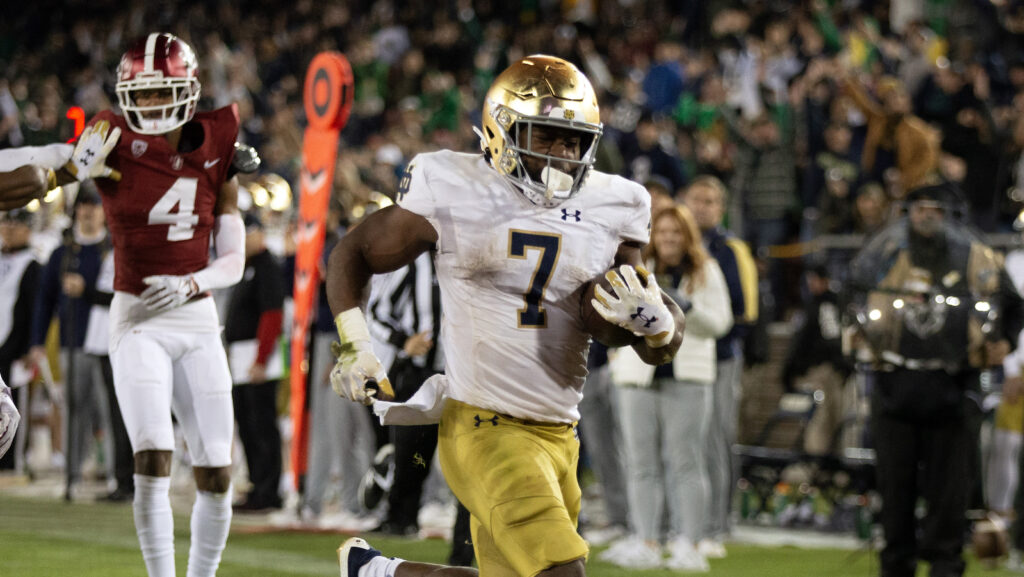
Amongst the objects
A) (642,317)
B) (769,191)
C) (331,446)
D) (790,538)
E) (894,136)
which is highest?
(894,136)

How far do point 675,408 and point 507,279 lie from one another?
3665mm

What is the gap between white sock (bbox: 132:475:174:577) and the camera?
4.95 metres

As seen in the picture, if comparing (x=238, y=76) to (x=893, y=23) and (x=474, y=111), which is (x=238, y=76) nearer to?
(x=474, y=111)

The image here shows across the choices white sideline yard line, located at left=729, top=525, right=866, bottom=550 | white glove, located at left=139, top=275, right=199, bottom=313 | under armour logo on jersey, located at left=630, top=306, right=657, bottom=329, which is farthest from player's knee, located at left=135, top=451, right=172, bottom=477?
white sideline yard line, located at left=729, top=525, right=866, bottom=550

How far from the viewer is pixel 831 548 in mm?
8523

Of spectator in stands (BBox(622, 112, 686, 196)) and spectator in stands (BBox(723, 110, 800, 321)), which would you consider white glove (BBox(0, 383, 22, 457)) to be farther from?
spectator in stands (BBox(723, 110, 800, 321))

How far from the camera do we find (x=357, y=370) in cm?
374

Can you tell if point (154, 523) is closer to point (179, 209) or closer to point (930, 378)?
point (179, 209)

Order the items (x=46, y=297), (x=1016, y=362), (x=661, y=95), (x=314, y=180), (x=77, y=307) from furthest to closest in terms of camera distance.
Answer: (x=661, y=95), (x=46, y=297), (x=77, y=307), (x=314, y=180), (x=1016, y=362)

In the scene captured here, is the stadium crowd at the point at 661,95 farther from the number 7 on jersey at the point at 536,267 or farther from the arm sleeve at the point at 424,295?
the number 7 on jersey at the point at 536,267

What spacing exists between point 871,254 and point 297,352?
3.53 metres

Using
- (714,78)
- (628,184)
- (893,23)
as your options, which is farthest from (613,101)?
(628,184)

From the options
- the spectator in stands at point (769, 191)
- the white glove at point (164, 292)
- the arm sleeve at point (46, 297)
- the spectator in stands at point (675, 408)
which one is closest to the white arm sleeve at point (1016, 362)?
the spectator in stands at point (675, 408)

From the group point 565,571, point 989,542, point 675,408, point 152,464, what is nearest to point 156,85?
point 152,464
